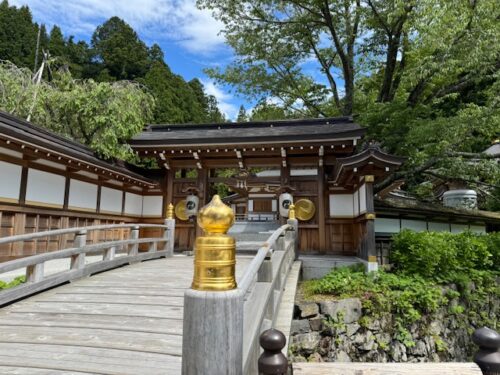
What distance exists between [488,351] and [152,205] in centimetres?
1226

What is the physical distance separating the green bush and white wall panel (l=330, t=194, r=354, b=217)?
2250mm

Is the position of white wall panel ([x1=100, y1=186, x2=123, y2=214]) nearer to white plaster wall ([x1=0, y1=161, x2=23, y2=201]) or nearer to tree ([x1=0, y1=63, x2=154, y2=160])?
tree ([x1=0, y1=63, x2=154, y2=160])

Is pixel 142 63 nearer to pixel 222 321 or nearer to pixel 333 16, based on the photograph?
pixel 333 16

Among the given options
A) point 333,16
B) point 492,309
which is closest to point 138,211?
point 492,309

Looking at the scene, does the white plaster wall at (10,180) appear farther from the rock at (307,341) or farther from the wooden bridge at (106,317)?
the rock at (307,341)

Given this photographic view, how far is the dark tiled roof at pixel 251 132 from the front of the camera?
417 inches

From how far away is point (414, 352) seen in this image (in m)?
6.97

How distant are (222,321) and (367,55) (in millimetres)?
16682

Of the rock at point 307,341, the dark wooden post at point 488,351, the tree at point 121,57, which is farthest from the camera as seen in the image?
the tree at point 121,57

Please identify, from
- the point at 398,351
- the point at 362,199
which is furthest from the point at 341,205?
the point at 398,351

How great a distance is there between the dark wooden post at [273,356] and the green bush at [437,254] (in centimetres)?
749

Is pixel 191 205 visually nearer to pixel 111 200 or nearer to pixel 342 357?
pixel 111 200

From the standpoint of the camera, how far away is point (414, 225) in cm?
1147

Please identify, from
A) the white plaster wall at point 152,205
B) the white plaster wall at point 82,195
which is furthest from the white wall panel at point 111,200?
the white plaster wall at point 152,205
